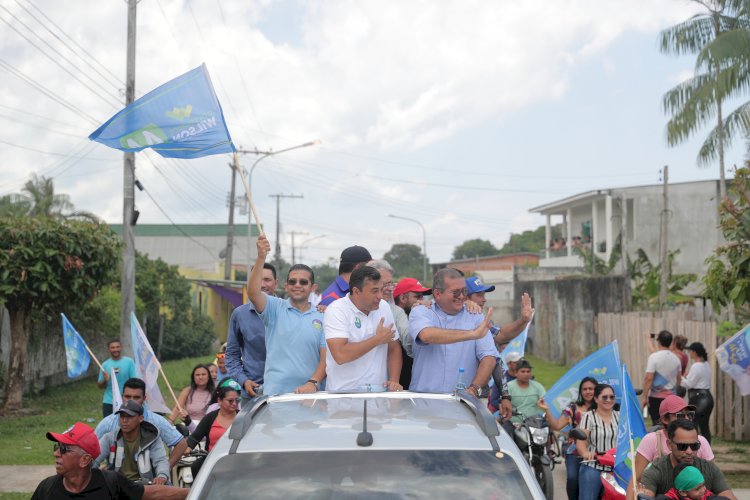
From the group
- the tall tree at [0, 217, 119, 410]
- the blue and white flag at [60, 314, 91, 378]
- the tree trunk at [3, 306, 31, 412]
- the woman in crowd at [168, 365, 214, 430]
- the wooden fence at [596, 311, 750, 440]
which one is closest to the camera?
the woman in crowd at [168, 365, 214, 430]

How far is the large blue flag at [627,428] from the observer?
689cm

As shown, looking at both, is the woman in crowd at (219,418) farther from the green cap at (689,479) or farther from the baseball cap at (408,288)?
the green cap at (689,479)

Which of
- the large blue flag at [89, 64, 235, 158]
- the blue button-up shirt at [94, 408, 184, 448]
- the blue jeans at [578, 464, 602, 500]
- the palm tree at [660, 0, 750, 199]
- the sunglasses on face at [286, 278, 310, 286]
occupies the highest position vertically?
the palm tree at [660, 0, 750, 199]

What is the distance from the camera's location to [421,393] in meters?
4.99

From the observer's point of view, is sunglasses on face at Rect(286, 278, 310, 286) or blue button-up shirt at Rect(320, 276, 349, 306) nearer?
sunglasses on face at Rect(286, 278, 310, 286)

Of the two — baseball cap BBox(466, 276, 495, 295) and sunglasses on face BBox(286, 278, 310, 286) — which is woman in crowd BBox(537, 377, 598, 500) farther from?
sunglasses on face BBox(286, 278, 310, 286)

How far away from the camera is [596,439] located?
8703 millimetres

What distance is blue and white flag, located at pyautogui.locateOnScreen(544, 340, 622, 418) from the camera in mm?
9336

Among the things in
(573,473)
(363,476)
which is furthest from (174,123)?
(363,476)

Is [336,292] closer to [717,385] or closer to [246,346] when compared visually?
[246,346]

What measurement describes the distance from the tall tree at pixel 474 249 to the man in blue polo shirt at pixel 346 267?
90.3 m

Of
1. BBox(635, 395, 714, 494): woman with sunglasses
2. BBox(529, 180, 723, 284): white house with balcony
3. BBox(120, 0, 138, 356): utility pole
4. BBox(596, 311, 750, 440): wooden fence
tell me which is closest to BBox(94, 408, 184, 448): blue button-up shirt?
BBox(635, 395, 714, 494): woman with sunglasses

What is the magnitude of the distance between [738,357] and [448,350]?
21.9 feet

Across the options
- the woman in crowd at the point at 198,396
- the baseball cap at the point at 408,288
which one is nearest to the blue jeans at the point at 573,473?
the baseball cap at the point at 408,288
